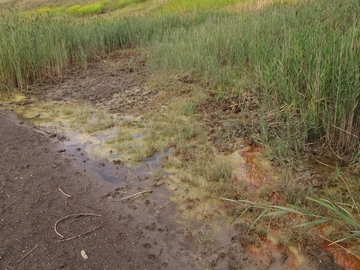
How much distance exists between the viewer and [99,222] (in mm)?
2473

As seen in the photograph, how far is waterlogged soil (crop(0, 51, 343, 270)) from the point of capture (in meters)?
2.07

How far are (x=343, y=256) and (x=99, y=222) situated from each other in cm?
171

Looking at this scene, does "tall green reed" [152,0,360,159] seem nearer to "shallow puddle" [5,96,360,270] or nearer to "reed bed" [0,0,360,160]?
"reed bed" [0,0,360,160]

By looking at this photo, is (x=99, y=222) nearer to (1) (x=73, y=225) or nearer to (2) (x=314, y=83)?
(1) (x=73, y=225)

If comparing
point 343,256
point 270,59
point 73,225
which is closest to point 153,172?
point 73,225

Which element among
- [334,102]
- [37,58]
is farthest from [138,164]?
[37,58]

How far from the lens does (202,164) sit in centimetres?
305

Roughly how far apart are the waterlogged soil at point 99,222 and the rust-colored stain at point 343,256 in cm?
5

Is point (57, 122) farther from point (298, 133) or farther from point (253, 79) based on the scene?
point (298, 133)

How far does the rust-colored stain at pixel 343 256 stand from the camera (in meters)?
1.96

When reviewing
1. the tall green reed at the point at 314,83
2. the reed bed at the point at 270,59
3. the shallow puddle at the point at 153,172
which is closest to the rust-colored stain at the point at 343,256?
the shallow puddle at the point at 153,172

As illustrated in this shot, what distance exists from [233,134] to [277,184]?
0.96 m

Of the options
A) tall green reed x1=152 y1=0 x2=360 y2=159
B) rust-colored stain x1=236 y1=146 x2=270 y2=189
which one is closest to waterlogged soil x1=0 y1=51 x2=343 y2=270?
rust-colored stain x1=236 y1=146 x2=270 y2=189

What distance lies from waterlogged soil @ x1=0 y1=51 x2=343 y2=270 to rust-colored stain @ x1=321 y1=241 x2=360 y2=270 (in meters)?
0.05
